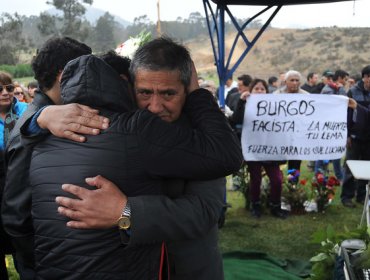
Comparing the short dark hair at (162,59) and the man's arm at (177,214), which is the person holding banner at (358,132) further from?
the man's arm at (177,214)

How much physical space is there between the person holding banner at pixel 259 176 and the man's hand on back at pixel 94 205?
158 inches

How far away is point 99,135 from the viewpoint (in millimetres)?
1160

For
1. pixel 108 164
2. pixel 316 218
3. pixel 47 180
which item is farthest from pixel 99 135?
pixel 316 218

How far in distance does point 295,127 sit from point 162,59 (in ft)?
13.1

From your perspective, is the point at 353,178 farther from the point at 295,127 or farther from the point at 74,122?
the point at 74,122

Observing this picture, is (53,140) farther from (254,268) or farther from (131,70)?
(254,268)

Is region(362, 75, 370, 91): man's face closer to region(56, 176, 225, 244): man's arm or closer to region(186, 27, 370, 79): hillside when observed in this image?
region(56, 176, 225, 244): man's arm

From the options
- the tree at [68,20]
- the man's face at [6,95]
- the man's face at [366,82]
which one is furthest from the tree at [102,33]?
the man's face at [6,95]

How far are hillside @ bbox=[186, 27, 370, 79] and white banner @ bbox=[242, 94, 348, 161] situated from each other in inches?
1231

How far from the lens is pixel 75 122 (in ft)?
3.87

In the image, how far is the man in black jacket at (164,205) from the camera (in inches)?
45.5

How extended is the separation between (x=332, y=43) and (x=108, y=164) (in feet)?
156

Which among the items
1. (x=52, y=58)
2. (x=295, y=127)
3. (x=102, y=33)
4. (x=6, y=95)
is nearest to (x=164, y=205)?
(x=52, y=58)

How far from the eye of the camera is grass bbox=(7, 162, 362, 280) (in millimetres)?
4652
